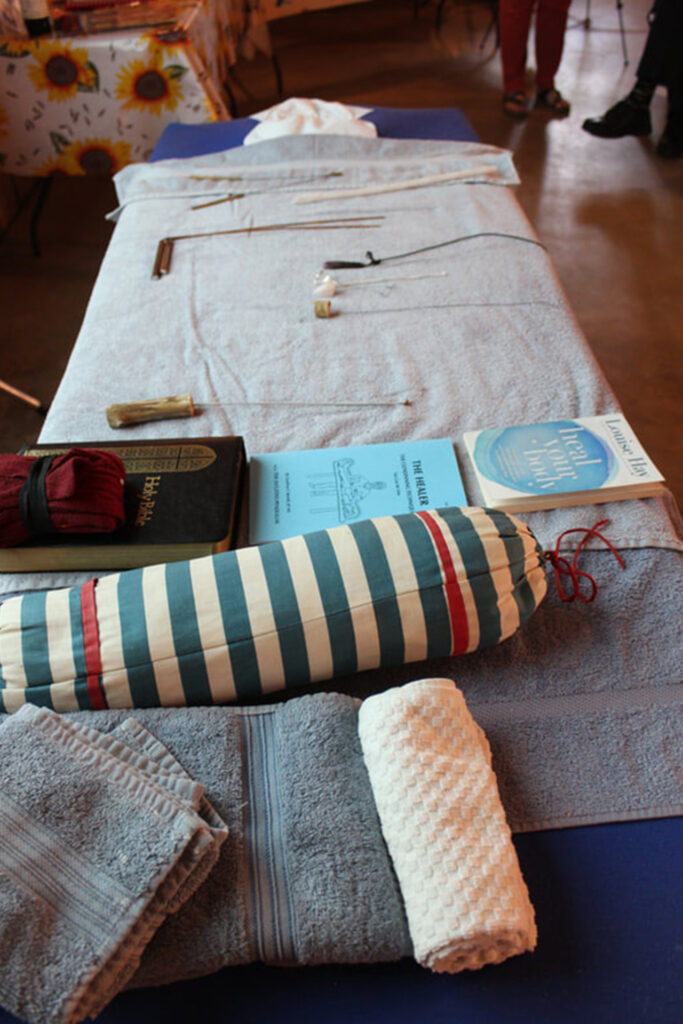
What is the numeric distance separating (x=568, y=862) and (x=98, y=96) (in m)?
2.31

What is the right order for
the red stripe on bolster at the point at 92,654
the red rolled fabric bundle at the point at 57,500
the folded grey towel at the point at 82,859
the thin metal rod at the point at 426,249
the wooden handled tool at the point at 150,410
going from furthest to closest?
the thin metal rod at the point at 426,249, the wooden handled tool at the point at 150,410, the red rolled fabric bundle at the point at 57,500, the red stripe on bolster at the point at 92,654, the folded grey towel at the point at 82,859

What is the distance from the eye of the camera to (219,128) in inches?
77.2

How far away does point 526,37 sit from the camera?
3.01 meters

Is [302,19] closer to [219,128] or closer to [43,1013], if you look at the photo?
[219,128]

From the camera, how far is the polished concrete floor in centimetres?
201

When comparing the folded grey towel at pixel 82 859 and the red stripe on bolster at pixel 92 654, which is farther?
the red stripe on bolster at pixel 92 654

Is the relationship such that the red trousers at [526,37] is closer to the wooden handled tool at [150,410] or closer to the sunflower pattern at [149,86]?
the sunflower pattern at [149,86]

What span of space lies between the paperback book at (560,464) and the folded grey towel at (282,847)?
427mm

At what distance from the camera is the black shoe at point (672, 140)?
9.43 ft

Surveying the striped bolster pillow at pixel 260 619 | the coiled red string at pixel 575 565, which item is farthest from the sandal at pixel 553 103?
the striped bolster pillow at pixel 260 619

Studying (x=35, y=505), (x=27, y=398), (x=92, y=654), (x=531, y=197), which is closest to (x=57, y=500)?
(x=35, y=505)

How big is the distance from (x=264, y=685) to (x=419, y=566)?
21cm

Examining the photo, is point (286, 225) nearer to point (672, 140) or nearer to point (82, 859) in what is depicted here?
point (82, 859)

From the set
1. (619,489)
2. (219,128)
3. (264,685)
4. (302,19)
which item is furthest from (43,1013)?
(302,19)
